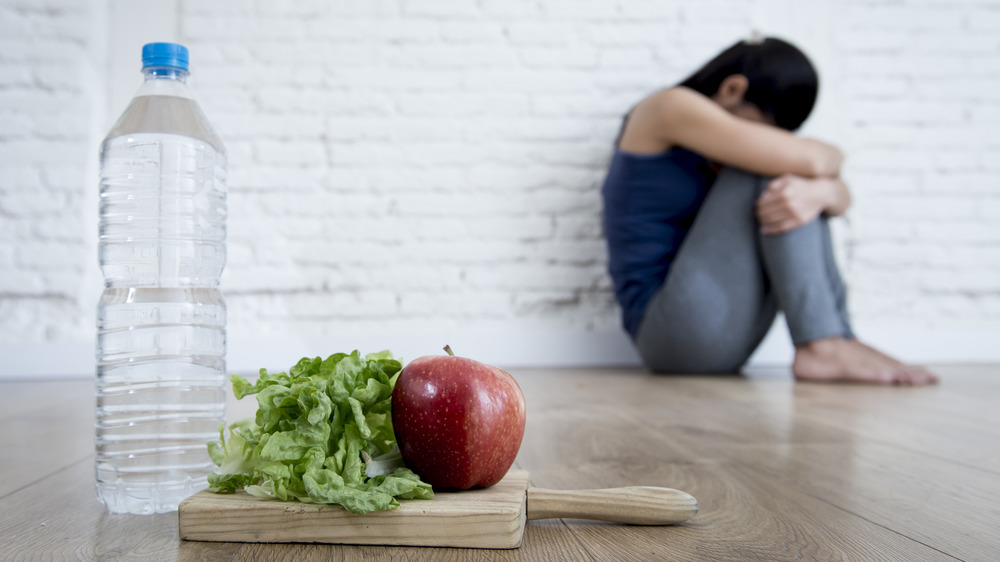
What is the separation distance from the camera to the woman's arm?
2043 mm

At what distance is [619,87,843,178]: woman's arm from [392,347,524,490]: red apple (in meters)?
1.59

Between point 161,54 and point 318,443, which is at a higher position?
point 161,54

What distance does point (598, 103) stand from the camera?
249 cm

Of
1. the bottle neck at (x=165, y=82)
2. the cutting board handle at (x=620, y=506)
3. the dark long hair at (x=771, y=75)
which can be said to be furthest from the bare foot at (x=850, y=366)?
the bottle neck at (x=165, y=82)

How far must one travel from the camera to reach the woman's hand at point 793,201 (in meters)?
2.00

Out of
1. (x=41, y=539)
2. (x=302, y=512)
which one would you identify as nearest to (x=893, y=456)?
(x=302, y=512)

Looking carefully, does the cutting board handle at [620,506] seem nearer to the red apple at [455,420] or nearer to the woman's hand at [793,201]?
the red apple at [455,420]

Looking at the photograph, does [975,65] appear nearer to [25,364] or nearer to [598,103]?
[598,103]

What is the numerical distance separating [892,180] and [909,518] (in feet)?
7.32

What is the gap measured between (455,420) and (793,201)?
5.36 feet

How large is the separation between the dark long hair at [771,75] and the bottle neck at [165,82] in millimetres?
1696

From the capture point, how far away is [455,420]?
609 millimetres

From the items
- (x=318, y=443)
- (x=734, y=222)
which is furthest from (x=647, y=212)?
(x=318, y=443)

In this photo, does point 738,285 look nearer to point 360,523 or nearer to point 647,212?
point 647,212
